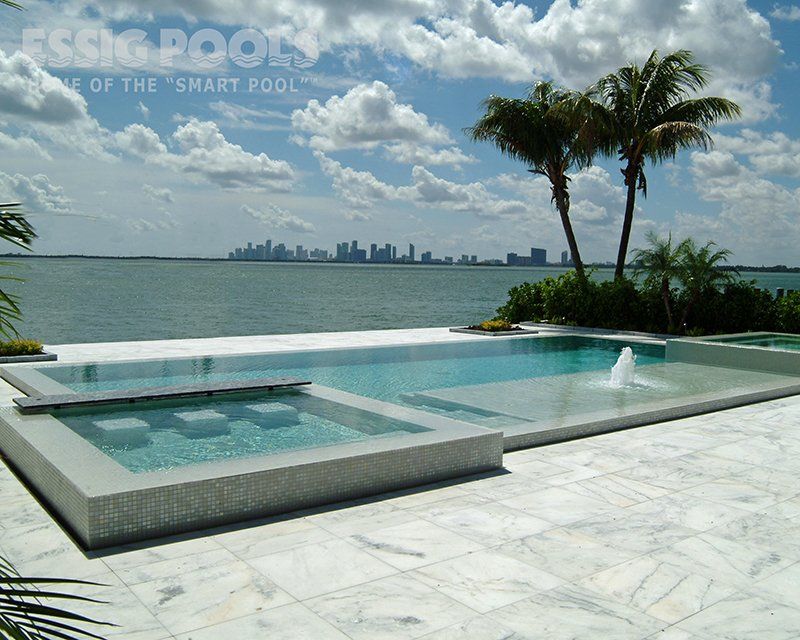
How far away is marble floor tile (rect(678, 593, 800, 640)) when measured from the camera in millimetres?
3408

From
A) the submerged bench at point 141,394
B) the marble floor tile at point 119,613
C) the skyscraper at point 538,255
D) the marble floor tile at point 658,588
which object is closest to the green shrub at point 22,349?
the submerged bench at point 141,394

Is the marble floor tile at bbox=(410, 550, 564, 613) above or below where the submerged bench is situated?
below

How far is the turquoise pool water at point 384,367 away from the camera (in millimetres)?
9617

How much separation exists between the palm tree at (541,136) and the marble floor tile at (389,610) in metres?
17.0

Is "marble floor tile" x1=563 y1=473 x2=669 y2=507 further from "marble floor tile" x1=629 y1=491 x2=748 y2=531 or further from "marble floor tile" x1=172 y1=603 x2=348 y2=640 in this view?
"marble floor tile" x1=172 y1=603 x2=348 y2=640

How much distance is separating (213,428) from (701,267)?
13513 mm

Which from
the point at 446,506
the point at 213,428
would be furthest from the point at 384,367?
the point at 446,506

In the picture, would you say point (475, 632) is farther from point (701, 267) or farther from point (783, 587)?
point (701, 267)

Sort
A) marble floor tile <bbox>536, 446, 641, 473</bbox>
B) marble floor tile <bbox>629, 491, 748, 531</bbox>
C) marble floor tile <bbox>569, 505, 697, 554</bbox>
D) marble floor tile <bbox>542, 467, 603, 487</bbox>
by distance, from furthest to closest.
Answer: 1. marble floor tile <bbox>536, 446, 641, 473</bbox>
2. marble floor tile <bbox>542, 467, 603, 487</bbox>
3. marble floor tile <bbox>629, 491, 748, 531</bbox>
4. marble floor tile <bbox>569, 505, 697, 554</bbox>

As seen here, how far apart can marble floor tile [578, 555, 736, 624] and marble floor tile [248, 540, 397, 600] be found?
3.80 ft

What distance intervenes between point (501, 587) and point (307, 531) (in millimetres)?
1335

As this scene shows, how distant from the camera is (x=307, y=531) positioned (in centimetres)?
458

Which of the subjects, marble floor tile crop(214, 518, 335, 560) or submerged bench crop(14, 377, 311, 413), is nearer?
marble floor tile crop(214, 518, 335, 560)

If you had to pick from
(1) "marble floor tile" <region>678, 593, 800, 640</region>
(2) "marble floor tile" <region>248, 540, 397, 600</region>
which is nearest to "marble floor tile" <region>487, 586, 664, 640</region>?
(1) "marble floor tile" <region>678, 593, 800, 640</region>
